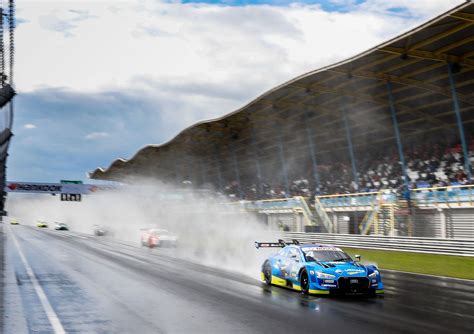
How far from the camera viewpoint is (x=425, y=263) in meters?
21.3

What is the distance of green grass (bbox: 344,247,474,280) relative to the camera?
732 inches

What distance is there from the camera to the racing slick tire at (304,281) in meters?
12.1

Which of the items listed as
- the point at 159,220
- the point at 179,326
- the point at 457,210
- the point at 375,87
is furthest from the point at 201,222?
the point at 179,326

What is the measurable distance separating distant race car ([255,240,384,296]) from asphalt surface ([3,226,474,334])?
0.95ft

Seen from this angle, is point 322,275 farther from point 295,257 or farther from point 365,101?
point 365,101

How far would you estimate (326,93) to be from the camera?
3619cm

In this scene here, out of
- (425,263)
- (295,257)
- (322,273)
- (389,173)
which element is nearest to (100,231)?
(389,173)

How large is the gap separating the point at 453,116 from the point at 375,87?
8.44 metres

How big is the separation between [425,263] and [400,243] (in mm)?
4328

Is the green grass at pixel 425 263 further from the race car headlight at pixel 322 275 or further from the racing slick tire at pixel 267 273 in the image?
the race car headlight at pixel 322 275

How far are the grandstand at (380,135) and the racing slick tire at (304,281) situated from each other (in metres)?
14.9

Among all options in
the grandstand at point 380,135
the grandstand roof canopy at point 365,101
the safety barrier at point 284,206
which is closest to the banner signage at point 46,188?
the grandstand roof canopy at point 365,101

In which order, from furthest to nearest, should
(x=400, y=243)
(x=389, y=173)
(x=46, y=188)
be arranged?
(x=46, y=188) < (x=389, y=173) < (x=400, y=243)

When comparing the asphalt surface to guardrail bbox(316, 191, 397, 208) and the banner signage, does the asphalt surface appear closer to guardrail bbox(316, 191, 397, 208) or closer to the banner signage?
guardrail bbox(316, 191, 397, 208)
